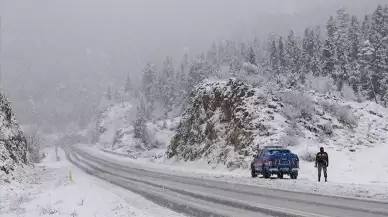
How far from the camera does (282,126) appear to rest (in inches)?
1375

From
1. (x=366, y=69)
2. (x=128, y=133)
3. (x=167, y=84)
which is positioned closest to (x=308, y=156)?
(x=366, y=69)

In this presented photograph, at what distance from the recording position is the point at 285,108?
37.3 m

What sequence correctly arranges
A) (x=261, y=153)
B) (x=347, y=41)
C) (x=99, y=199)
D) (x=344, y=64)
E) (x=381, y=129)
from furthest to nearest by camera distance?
(x=347, y=41), (x=344, y=64), (x=381, y=129), (x=261, y=153), (x=99, y=199)

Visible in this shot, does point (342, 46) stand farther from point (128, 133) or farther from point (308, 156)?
point (308, 156)

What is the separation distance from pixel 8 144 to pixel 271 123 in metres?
20.0

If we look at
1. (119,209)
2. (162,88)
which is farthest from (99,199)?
(162,88)

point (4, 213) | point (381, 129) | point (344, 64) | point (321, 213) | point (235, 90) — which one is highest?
point (344, 64)

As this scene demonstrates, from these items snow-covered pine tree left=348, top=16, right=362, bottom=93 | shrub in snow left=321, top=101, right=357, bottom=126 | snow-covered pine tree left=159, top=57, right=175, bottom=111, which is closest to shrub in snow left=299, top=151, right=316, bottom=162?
shrub in snow left=321, top=101, right=357, bottom=126

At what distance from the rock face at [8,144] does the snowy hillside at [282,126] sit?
15933 millimetres

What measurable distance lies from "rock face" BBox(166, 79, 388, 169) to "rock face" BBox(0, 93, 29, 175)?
15919 millimetres

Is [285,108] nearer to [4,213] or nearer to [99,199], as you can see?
[99,199]

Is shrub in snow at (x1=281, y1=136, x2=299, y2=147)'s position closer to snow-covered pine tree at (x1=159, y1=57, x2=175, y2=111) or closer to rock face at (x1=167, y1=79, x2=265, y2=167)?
rock face at (x1=167, y1=79, x2=265, y2=167)

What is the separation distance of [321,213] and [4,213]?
1057 centimetres

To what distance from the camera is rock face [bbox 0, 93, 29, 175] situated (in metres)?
25.9
